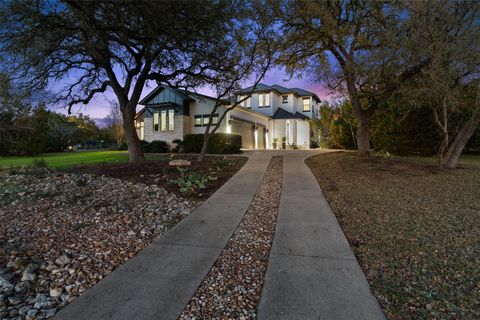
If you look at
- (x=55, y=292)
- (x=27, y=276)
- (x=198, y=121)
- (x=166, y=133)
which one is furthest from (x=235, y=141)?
(x=55, y=292)

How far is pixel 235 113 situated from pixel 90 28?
569 inches

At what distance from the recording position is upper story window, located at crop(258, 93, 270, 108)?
88.0 feet

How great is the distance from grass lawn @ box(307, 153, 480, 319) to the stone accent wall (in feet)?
51.6

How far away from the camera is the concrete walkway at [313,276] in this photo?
2381 millimetres

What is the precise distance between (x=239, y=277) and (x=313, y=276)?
33.6 inches

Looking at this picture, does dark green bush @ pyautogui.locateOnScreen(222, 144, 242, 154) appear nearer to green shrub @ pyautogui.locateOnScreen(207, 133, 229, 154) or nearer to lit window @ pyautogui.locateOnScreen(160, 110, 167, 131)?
green shrub @ pyautogui.locateOnScreen(207, 133, 229, 154)

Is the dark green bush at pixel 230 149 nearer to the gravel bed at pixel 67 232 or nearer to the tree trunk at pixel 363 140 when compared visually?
the tree trunk at pixel 363 140

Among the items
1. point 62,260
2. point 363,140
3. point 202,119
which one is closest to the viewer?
point 62,260

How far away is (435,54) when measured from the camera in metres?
7.79

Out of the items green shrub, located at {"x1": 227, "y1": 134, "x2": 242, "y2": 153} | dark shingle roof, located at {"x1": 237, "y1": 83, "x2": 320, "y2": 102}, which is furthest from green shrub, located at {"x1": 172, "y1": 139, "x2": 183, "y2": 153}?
dark shingle roof, located at {"x1": 237, "y1": 83, "x2": 320, "y2": 102}

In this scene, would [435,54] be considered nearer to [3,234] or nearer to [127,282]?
[127,282]

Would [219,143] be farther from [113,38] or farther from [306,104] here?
[306,104]

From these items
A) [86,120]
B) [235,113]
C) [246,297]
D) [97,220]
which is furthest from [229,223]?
[86,120]

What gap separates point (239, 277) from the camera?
9.80 feet
